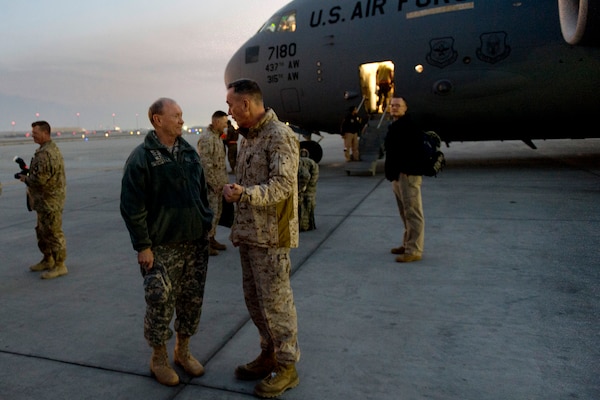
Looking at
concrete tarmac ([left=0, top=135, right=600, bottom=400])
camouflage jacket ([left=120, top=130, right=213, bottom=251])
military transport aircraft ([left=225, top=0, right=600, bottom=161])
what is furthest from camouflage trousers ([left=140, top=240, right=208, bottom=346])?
military transport aircraft ([left=225, top=0, right=600, bottom=161])

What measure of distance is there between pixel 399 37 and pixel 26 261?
32.7ft

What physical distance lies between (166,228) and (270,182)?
83 centimetres

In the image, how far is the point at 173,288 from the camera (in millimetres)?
3148

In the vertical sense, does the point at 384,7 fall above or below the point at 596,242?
above

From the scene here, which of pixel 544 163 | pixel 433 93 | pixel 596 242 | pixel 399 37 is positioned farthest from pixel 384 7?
pixel 596 242

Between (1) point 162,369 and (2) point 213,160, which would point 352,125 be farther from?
(1) point 162,369

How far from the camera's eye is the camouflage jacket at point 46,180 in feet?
16.5

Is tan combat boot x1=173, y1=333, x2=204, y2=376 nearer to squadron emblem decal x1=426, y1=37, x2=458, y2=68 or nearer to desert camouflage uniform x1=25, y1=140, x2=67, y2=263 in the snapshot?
desert camouflage uniform x1=25, y1=140, x2=67, y2=263

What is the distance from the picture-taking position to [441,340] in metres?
3.46

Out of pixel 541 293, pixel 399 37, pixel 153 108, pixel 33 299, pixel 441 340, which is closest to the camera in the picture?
pixel 153 108

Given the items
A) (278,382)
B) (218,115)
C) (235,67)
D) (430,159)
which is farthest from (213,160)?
(235,67)

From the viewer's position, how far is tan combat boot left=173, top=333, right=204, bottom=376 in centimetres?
312

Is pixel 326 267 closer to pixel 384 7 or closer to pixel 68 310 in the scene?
pixel 68 310

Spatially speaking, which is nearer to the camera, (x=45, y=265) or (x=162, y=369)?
(x=162, y=369)
